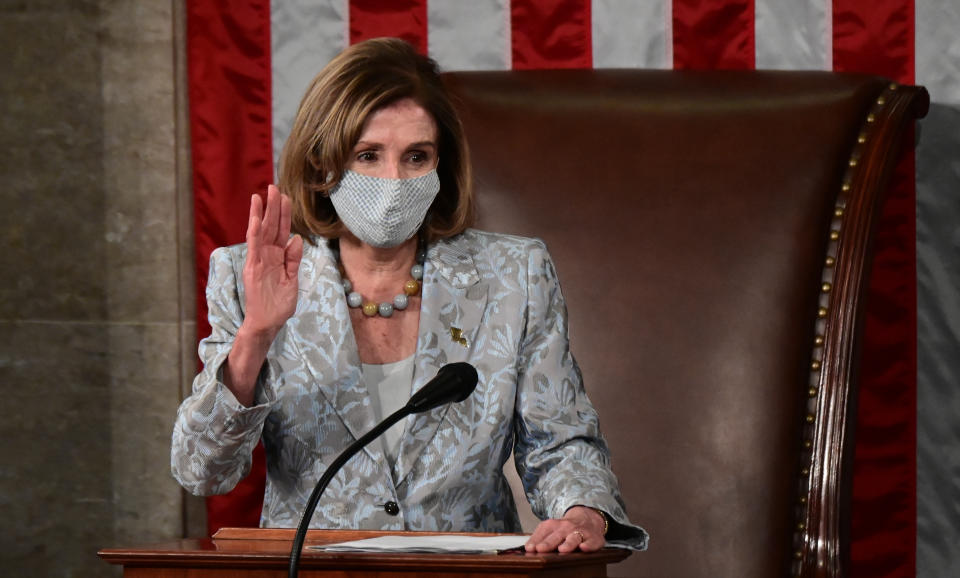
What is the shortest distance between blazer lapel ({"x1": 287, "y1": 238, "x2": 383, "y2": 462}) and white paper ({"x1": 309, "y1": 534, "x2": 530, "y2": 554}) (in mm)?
358

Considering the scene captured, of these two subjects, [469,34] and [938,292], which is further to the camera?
[469,34]

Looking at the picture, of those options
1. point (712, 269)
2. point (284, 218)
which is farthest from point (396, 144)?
point (712, 269)

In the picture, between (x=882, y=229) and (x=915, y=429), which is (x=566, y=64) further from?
(x=915, y=429)

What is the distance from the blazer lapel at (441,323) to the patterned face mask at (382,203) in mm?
91

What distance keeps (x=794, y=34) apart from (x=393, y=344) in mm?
1154

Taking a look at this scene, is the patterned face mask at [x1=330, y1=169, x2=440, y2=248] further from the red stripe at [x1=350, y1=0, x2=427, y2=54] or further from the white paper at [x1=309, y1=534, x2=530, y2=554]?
the red stripe at [x1=350, y1=0, x2=427, y2=54]

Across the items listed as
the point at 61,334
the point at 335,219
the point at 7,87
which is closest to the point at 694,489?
the point at 335,219

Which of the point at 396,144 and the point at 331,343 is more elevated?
the point at 396,144

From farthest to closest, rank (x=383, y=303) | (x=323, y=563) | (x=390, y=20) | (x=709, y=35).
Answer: (x=390, y=20) < (x=709, y=35) < (x=383, y=303) < (x=323, y=563)

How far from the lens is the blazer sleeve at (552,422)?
A: 1.66m

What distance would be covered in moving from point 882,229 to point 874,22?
1.28 feet

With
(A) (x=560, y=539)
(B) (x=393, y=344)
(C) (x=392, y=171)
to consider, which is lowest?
(A) (x=560, y=539)

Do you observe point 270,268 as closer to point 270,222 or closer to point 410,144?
point 270,222

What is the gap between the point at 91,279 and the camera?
9.10 feet
